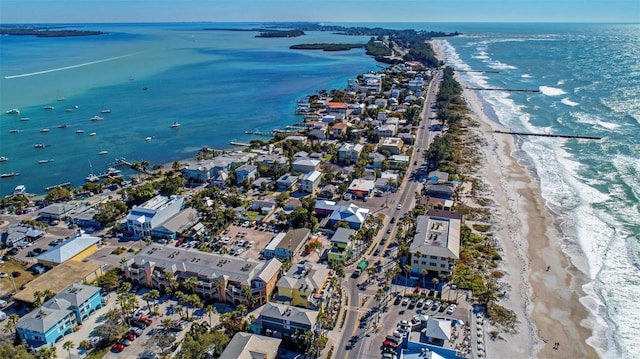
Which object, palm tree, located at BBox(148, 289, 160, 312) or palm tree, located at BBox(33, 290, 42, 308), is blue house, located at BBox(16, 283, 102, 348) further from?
palm tree, located at BBox(148, 289, 160, 312)

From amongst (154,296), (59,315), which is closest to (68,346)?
(59,315)

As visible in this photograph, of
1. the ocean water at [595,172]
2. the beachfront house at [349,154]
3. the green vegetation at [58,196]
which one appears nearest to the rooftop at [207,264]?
the green vegetation at [58,196]

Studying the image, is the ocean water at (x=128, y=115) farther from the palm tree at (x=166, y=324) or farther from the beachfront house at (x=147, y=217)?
the palm tree at (x=166, y=324)

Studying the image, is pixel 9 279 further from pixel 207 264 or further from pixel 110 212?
pixel 207 264

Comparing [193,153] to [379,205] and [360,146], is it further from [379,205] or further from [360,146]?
[379,205]

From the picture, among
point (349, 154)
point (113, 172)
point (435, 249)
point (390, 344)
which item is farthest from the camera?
point (349, 154)

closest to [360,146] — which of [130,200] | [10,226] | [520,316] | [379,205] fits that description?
[379,205]
